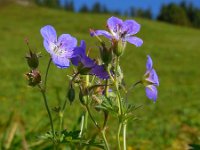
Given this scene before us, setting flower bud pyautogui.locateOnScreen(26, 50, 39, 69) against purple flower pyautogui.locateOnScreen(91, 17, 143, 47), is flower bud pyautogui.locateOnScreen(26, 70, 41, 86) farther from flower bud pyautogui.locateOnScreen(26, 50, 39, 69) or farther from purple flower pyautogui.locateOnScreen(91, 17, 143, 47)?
purple flower pyautogui.locateOnScreen(91, 17, 143, 47)

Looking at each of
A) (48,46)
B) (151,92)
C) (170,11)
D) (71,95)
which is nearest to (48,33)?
(48,46)

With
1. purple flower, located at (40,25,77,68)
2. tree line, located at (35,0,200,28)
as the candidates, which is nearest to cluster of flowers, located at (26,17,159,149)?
purple flower, located at (40,25,77,68)

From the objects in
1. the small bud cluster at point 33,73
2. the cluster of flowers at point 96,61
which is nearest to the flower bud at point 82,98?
the cluster of flowers at point 96,61

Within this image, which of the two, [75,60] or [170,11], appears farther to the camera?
[170,11]

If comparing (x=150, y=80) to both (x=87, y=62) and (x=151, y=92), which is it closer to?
(x=151, y=92)

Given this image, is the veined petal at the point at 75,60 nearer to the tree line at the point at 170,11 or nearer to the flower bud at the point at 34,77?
the flower bud at the point at 34,77

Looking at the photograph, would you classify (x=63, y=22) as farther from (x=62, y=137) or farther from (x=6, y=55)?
(x=62, y=137)

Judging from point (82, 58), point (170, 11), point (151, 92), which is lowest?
point (170, 11)

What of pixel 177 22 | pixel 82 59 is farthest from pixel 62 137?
pixel 177 22
